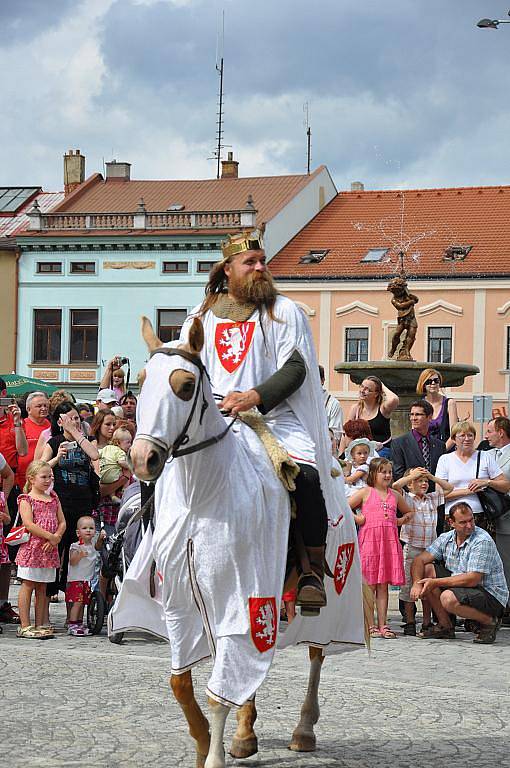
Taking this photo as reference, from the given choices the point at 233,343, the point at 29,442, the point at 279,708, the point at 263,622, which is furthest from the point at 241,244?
the point at 29,442

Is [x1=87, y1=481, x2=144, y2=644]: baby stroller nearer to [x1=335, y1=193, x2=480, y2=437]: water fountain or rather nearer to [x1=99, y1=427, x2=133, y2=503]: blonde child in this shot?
[x1=99, y1=427, x2=133, y2=503]: blonde child

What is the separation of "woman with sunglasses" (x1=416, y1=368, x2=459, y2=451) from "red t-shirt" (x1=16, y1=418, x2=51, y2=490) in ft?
14.0

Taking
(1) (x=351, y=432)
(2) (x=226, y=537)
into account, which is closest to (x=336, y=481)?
(2) (x=226, y=537)

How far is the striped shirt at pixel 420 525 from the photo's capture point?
1299 cm

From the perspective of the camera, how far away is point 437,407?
1508cm

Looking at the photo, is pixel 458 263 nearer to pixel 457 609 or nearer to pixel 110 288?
pixel 110 288

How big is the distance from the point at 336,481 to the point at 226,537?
4.88 feet

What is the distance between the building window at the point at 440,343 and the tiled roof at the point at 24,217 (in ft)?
56.8

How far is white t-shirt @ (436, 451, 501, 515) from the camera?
13070 millimetres

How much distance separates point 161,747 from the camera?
679cm

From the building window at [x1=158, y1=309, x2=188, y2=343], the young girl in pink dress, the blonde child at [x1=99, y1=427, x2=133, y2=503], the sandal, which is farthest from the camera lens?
the building window at [x1=158, y1=309, x2=188, y2=343]

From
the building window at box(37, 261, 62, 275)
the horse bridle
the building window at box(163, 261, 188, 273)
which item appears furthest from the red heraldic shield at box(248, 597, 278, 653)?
Result: the building window at box(37, 261, 62, 275)

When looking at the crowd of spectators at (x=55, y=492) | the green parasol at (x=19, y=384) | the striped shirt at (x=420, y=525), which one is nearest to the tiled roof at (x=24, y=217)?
the green parasol at (x=19, y=384)

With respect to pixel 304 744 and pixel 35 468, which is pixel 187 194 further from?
pixel 304 744
